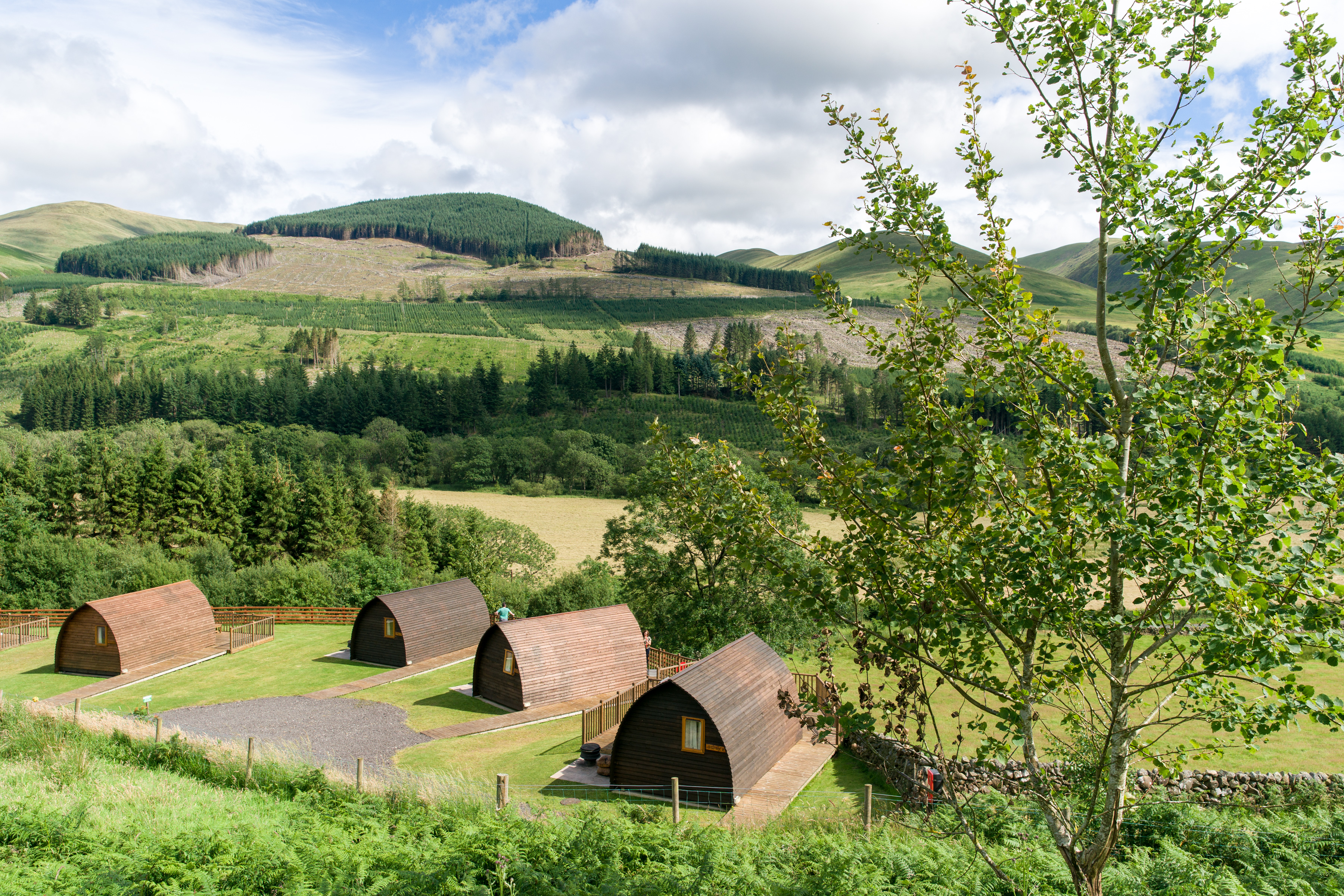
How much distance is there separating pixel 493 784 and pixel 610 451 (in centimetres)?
8362

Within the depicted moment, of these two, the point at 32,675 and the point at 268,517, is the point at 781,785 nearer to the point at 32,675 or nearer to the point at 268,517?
the point at 32,675

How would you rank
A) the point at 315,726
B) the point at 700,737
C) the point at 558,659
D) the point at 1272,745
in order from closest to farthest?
the point at 700,737 < the point at 315,726 < the point at 1272,745 < the point at 558,659

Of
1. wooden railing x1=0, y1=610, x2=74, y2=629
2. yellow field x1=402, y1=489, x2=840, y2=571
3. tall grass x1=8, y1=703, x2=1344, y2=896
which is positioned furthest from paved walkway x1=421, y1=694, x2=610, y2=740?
yellow field x1=402, y1=489, x2=840, y2=571

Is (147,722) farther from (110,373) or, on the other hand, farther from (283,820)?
(110,373)

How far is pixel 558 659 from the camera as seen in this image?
2553 centimetres

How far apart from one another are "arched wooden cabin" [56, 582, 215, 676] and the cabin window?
24.7m

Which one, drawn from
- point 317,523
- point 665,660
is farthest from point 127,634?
point 317,523

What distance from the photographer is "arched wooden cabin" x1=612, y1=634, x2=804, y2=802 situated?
1756cm

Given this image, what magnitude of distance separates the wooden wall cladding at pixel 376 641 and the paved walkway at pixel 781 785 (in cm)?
1735

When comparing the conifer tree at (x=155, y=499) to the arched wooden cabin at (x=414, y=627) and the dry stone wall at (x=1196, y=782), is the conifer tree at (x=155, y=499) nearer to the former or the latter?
the arched wooden cabin at (x=414, y=627)

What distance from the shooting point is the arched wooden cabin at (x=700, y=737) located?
1756 cm

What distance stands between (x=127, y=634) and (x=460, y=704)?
15.1m

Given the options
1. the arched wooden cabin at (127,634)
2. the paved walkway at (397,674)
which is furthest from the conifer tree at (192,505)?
the paved walkway at (397,674)

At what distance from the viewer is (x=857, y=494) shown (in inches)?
231
